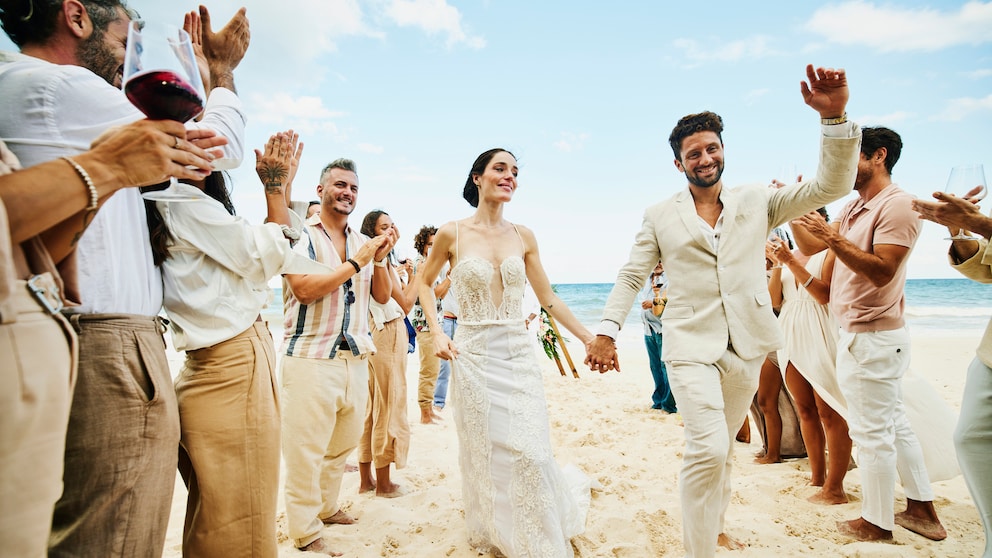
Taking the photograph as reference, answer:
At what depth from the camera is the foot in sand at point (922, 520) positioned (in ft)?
10.9

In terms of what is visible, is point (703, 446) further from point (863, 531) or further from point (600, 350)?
point (863, 531)

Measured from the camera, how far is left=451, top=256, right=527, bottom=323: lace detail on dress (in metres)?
3.64

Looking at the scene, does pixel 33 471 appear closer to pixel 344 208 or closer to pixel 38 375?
pixel 38 375

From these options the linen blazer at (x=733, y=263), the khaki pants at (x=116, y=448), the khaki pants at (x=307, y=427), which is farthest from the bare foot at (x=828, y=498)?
the khaki pants at (x=116, y=448)

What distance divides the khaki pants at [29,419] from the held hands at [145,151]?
33 centimetres

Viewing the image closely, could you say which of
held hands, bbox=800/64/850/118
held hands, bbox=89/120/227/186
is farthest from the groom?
held hands, bbox=89/120/227/186

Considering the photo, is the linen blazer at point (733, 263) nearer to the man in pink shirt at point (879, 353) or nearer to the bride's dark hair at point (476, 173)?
the man in pink shirt at point (879, 353)

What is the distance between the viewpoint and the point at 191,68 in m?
1.31

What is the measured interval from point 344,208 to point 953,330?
23.4 metres

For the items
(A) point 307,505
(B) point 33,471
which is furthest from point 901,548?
(B) point 33,471

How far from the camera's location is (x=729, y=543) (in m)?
3.30

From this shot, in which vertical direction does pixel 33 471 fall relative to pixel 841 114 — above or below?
below

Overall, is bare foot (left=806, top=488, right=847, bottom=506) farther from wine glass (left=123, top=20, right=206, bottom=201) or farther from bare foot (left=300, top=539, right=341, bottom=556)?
wine glass (left=123, top=20, right=206, bottom=201)

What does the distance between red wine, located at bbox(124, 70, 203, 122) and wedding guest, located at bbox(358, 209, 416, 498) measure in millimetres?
3206
